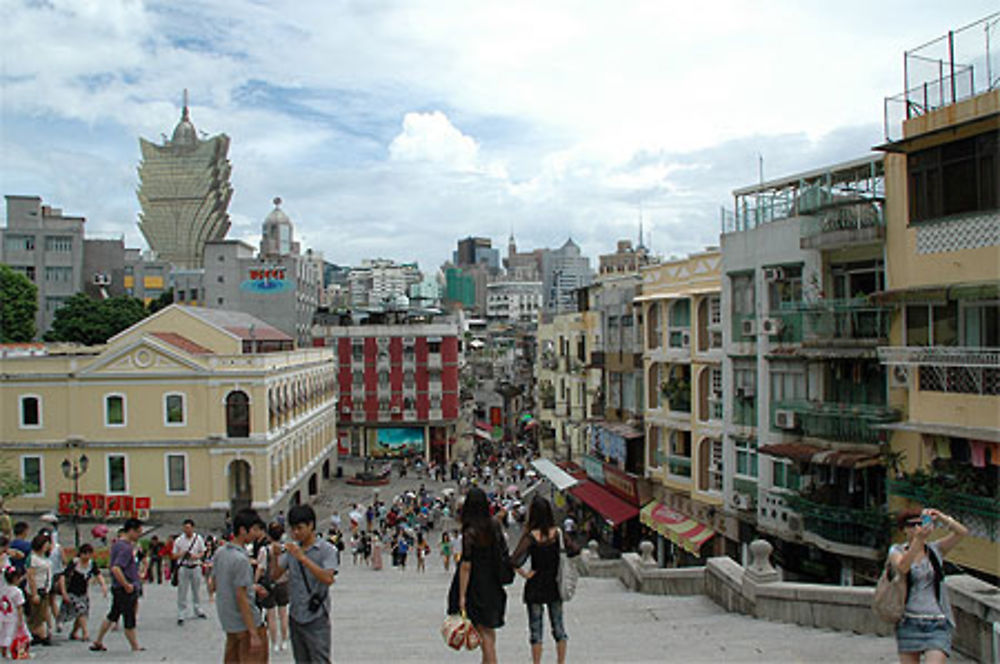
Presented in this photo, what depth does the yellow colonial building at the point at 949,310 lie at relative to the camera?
14258 millimetres

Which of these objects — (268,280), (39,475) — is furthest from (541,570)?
(268,280)

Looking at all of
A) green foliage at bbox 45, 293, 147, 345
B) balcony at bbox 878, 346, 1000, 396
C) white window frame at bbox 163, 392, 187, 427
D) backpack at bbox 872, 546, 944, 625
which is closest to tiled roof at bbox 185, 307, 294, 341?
white window frame at bbox 163, 392, 187, 427

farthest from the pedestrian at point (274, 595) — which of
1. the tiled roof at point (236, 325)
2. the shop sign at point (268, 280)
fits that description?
the shop sign at point (268, 280)

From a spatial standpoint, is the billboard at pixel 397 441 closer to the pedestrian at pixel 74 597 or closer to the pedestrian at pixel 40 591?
the pedestrian at pixel 74 597

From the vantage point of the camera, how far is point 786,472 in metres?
20.5

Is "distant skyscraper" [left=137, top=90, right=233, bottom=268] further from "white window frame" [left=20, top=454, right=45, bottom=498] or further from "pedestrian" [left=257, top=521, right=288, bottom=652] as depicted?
"pedestrian" [left=257, top=521, right=288, bottom=652]

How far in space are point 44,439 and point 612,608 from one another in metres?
31.2

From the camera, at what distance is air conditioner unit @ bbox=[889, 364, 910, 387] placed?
1662cm

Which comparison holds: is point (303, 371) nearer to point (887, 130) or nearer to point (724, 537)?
point (724, 537)

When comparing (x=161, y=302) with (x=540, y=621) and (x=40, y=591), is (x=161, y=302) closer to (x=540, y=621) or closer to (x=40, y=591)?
(x=40, y=591)

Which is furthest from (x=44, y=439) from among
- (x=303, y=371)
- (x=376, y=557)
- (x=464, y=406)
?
(x=464, y=406)

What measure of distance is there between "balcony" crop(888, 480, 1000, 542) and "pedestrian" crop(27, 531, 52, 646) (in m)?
14.5

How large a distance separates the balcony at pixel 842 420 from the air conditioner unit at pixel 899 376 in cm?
56

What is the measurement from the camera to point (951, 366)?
49.2 ft
